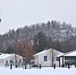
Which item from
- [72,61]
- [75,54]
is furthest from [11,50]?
[75,54]

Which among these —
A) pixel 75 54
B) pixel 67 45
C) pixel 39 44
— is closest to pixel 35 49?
pixel 39 44

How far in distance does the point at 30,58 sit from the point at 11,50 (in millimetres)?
16375

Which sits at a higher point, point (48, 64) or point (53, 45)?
point (53, 45)

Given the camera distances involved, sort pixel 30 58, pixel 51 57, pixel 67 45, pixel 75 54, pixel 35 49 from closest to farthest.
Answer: pixel 75 54 → pixel 51 57 → pixel 30 58 → pixel 35 49 → pixel 67 45

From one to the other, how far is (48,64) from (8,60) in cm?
1338

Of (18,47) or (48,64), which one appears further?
(18,47)

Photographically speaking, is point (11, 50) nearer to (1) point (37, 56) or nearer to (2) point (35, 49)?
(2) point (35, 49)

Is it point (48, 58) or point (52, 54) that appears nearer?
point (52, 54)

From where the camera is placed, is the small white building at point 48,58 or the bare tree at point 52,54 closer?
the bare tree at point 52,54

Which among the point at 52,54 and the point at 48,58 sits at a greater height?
the point at 52,54

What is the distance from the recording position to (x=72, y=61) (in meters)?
70.0

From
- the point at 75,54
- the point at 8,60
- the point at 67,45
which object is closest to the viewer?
the point at 75,54

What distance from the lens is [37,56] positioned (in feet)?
280

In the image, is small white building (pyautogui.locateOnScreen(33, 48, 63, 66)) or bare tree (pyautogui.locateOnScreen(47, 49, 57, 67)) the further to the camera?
small white building (pyautogui.locateOnScreen(33, 48, 63, 66))
